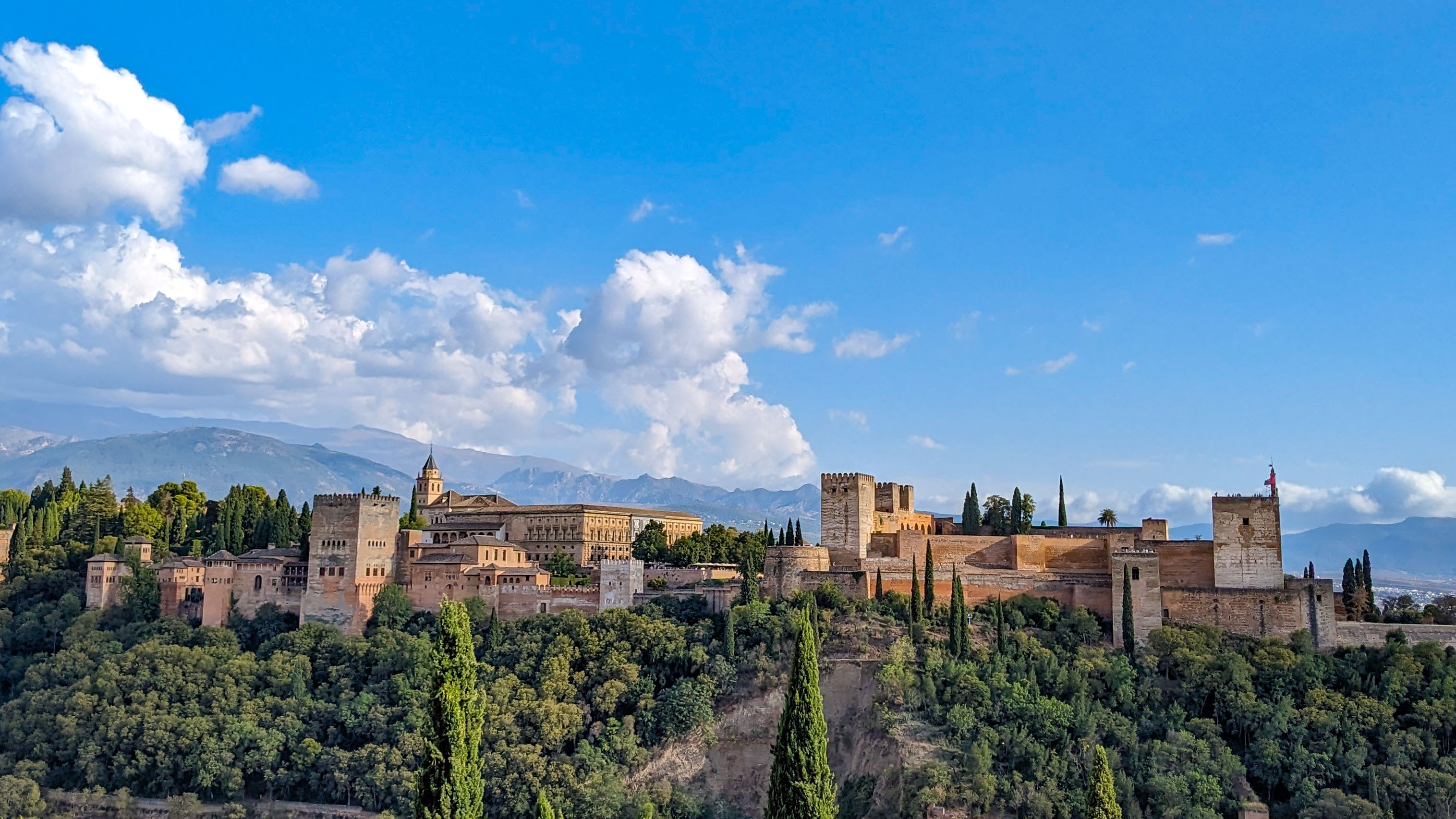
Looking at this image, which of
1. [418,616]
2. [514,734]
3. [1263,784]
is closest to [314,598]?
[418,616]

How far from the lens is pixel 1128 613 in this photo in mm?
47594

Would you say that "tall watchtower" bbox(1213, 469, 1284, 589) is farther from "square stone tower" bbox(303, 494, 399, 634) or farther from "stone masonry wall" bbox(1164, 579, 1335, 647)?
"square stone tower" bbox(303, 494, 399, 634)

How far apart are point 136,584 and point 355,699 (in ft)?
52.6

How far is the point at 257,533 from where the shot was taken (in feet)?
219

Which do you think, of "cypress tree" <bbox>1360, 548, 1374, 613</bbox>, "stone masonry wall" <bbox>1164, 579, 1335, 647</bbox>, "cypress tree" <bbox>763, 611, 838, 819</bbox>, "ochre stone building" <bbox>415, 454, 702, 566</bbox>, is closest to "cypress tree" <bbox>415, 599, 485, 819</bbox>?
"cypress tree" <bbox>763, 611, 838, 819</bbox>

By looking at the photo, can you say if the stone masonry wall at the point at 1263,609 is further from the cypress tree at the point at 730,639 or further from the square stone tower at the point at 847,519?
the cypress tree at the point at 730,639

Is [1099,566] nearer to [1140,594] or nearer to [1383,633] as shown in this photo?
[1140,594]

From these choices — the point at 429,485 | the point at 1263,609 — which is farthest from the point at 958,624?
the point at 429,485

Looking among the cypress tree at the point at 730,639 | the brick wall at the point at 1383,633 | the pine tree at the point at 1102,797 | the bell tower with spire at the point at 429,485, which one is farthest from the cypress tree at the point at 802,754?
the bell tower with spire at the point at 429,485

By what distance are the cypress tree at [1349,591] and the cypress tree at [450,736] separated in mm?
37974

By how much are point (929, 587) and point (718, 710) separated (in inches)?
406

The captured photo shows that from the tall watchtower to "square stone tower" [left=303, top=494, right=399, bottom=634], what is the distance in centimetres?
3674

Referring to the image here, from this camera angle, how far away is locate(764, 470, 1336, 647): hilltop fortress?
155 feet

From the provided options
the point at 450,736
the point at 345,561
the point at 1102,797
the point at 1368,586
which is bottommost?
the point at 1102,797
